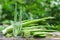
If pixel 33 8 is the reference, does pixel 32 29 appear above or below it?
below

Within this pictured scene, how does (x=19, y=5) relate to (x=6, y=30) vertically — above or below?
above

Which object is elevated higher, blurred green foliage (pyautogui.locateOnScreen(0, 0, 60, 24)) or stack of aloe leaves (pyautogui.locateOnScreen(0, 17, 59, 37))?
blurred green foliage (pyautogui.locateOnScreen(0, 0, 60, 24))

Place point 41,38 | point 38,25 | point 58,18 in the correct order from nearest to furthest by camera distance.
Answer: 1. point 41,38
2. point 38,25
3. point 58,18

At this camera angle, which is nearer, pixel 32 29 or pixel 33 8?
pixel 32 29

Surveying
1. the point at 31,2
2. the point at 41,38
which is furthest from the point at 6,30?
the point at 31,2

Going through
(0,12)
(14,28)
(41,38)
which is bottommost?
(41,38)

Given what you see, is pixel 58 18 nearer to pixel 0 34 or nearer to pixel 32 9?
pixel 32 9

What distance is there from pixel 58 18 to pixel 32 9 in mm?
376

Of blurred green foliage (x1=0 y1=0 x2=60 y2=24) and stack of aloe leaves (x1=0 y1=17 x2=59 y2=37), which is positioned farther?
blurred green foliage (x1=0 y1=0 x2=60 y2=24)

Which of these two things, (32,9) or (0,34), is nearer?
(0,34)

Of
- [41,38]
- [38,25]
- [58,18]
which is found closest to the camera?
[41,38]

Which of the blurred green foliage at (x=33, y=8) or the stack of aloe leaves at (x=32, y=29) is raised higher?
the blurred green foliage at (x=33, y=8)

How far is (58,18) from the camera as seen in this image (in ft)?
7.61

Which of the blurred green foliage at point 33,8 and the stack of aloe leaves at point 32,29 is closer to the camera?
the stack of aloe leaves at point 32,29
